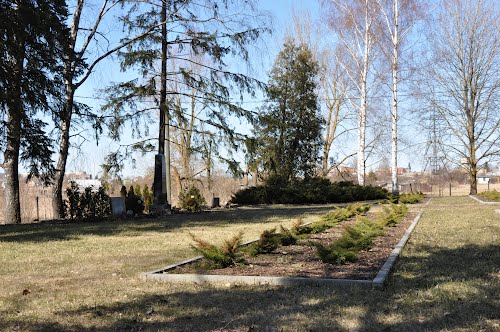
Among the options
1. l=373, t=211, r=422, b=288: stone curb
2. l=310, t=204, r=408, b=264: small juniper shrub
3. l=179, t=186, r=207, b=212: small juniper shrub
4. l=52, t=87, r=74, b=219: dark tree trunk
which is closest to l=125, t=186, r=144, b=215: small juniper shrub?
l=52, t=87, r=74, b=219: dark tree trunk

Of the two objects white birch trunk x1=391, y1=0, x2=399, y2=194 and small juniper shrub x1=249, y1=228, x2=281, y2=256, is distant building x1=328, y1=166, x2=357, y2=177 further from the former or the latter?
small juniper shrub x1=249, y1=228, x2=281, y2=256

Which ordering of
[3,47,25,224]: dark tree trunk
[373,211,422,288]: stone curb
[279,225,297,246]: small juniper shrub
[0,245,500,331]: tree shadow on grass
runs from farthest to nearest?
1. [3,47,25,224]: dark tree trunk
2. [279,225,297,246]: small juniper shrub
3. [373,211,422,288]: stone curb
4. [0,245,500,331]: tree shadow on grass

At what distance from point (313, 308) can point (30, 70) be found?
1050 centimetres

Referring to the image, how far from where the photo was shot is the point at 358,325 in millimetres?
4004

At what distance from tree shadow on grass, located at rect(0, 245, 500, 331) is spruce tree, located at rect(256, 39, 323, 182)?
24784 millimetres

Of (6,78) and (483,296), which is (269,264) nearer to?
(483,296)

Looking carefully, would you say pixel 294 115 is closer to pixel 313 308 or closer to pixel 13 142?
pixel 13 142

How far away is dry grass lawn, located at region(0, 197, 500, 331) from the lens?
4.12 m

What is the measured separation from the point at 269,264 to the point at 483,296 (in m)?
2.91

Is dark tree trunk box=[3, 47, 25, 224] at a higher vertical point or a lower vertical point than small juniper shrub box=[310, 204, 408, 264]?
higher

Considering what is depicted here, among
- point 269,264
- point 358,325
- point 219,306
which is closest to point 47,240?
point 269,264

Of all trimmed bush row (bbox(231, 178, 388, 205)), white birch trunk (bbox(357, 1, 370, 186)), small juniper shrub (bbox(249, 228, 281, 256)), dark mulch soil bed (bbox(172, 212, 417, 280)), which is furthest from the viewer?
white birch trunk (bbox(357, 1, 370, 186))

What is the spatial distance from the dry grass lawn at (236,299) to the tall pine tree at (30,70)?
513 cm

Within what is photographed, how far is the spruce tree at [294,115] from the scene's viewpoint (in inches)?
1204
